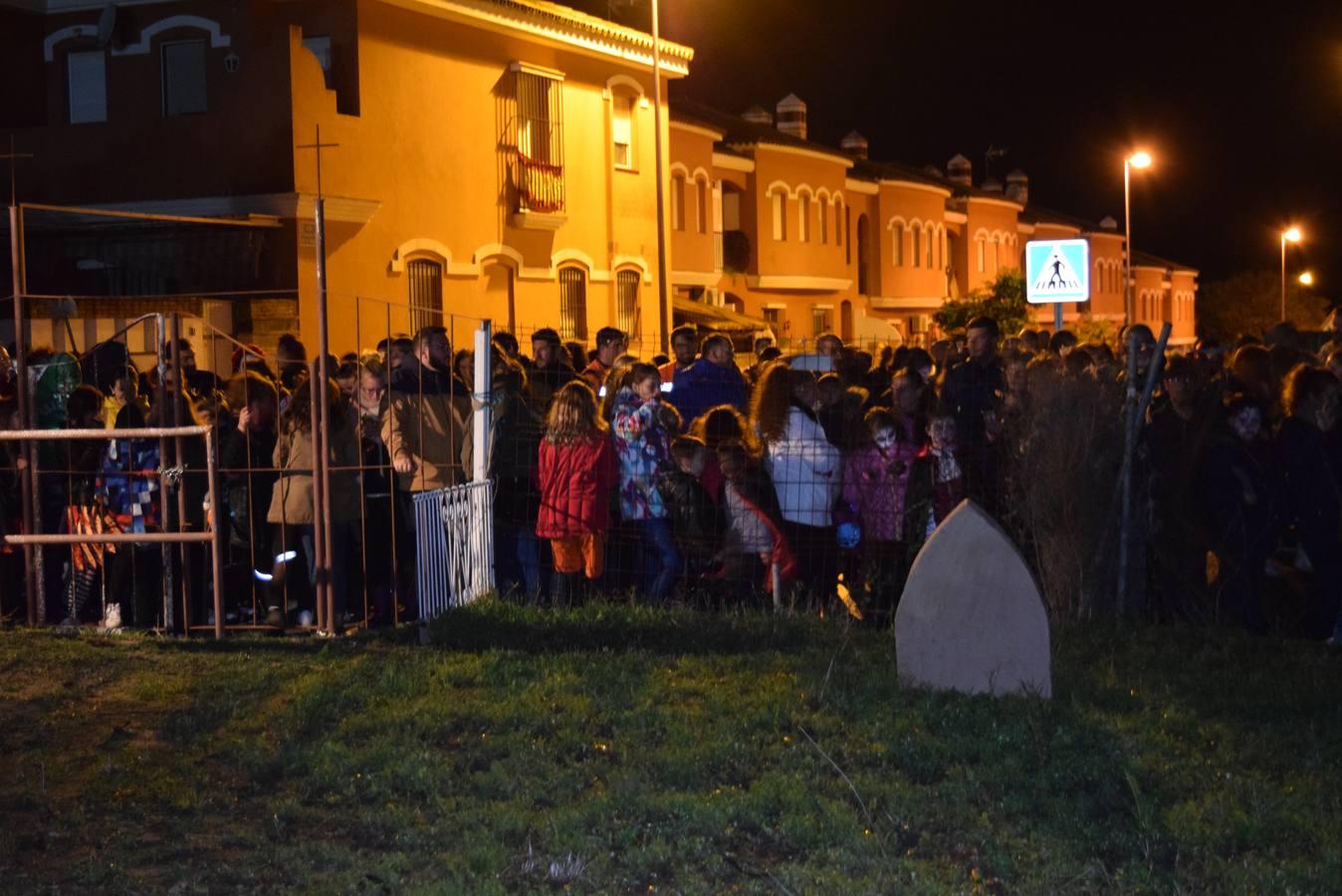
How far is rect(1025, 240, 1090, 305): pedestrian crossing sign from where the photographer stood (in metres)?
15.8

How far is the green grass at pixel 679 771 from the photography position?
18.1 feet

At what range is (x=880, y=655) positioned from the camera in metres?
8.45

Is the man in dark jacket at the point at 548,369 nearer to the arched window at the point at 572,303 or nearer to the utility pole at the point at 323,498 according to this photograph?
the utility pole at the point at 323,498

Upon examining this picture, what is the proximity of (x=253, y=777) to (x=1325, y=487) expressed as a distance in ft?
20.3

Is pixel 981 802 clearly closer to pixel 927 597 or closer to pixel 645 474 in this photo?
pixel 927 597

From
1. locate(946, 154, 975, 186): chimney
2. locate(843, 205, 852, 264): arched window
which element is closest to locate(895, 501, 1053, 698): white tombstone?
locate(843, 205, 852, 264): arched window

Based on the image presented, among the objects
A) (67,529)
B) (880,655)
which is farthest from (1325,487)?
(67,529)

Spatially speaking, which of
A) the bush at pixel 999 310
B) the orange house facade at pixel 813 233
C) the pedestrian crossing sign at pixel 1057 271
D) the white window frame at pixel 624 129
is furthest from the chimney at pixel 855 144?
the pedestrian crossing sign at pixel 1057 271

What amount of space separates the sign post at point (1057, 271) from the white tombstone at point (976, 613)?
871cm

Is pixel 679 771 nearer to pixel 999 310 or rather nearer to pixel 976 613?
pixel 976 613

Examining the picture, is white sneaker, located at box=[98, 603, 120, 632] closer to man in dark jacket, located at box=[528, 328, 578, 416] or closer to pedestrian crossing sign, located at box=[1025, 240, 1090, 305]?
man in dark jacket, located at box=[528, 328, 578, 416]

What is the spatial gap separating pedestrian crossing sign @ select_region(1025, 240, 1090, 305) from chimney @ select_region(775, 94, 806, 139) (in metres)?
35.4

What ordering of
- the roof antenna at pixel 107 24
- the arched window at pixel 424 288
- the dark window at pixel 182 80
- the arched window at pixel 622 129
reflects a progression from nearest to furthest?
the roof antenna at pixel 107 24
the dark window at pixel 182 80
the arched window at pixel 424 288
the arched window at pixel 622 129

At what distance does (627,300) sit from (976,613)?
79.2 ft
